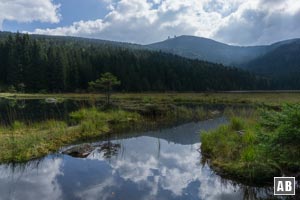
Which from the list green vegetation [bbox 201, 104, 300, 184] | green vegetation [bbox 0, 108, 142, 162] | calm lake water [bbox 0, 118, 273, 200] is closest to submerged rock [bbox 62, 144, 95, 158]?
calm lake water [bbox 0, 118, 273, 200]

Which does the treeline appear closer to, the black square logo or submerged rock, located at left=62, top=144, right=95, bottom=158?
submerged rock, located at left=62, top=144, right=95, bottom=158

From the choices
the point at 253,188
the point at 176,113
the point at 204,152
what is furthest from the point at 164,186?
the point at 176,113

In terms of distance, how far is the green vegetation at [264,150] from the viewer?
707 centimetres

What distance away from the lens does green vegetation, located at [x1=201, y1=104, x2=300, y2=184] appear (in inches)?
278

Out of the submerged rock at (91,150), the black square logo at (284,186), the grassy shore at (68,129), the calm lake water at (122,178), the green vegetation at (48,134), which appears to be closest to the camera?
the black square logo at (284,186)

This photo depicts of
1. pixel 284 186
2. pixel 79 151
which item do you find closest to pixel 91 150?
pixel 79 151

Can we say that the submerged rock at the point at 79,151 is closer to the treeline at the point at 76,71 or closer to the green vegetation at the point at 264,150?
the green vegetation at the point at 264,150

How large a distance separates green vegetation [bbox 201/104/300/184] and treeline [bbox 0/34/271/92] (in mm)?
67824

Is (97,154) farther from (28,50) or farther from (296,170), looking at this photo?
(28,50)

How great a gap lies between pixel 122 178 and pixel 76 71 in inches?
2988

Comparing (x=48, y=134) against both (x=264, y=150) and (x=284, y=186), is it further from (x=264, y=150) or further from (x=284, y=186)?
(x=284, y=186)

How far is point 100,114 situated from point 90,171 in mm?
11660

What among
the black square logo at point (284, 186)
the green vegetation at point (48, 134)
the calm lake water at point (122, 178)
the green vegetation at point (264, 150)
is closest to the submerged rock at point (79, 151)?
the calm lake water at point (122, 178)

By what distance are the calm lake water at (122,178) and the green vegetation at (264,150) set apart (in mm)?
530
